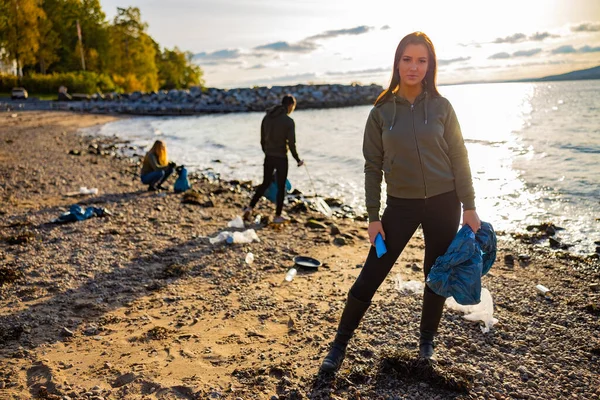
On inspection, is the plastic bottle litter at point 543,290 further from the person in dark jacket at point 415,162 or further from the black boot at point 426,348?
the person in dark jacket at point 415,162

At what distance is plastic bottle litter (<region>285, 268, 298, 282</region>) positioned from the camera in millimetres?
6133

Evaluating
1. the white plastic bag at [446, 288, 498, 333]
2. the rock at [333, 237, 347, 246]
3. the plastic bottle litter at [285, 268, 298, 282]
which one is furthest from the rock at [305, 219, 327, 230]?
the white plastic bag at [446, 288, 498, 333]

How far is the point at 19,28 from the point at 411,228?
64730mm

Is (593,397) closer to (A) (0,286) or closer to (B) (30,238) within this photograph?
(A) (0,286)

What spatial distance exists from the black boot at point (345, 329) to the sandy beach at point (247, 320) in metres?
0.12

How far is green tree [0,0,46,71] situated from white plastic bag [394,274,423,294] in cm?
6242

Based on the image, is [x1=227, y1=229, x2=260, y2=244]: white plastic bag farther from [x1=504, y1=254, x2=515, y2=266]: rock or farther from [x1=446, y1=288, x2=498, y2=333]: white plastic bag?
[x1=504, y1=254, x2=515, y2=266]: rock

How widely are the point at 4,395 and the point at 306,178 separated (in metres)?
12.7

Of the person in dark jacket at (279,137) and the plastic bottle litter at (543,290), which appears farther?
the person in dark jacket at (279,137)

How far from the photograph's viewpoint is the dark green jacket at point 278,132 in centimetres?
816

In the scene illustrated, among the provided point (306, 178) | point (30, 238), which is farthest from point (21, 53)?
point (30, 238)

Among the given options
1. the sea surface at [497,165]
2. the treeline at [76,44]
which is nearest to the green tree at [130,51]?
the treeline at [76,44]

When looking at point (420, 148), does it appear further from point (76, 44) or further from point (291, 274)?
point (76, 44)

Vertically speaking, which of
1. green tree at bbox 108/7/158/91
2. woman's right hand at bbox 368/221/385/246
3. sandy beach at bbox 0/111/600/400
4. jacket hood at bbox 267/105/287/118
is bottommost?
sandy beach at bbox 0/111/600/400
